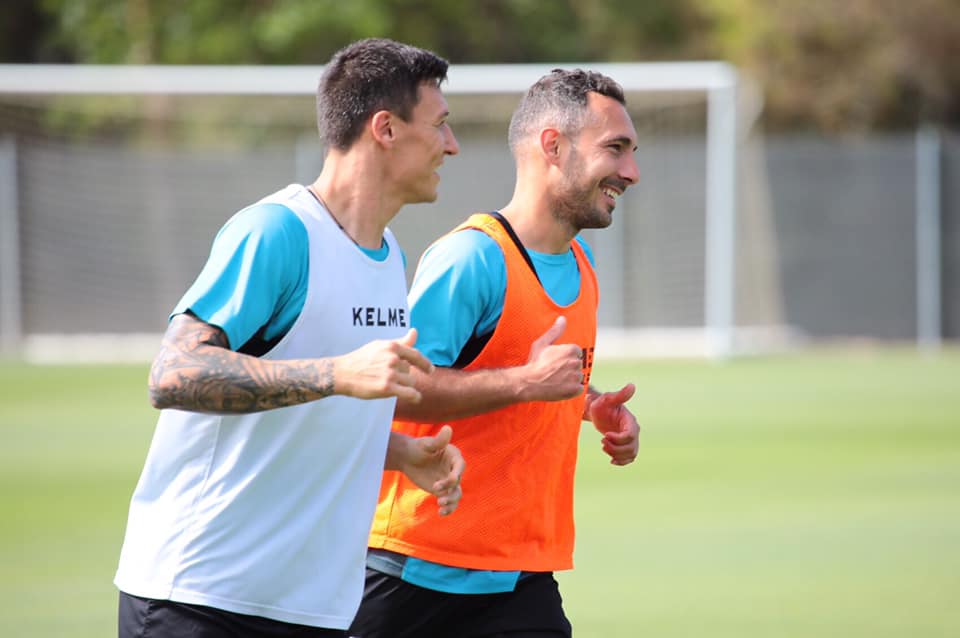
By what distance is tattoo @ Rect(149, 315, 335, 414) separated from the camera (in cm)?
304

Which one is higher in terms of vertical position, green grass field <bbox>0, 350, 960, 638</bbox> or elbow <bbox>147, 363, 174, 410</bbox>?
elbow <bbox>147, 363, 174, 410</bbox>

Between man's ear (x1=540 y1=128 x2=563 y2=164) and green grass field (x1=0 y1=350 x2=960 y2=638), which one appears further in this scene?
green grass field (x1=0 y1=350 x2=960 y2=638)

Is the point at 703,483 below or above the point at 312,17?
below

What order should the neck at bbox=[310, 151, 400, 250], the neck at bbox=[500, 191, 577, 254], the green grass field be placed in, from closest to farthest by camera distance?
the neck at bbox=[310, 151, 400, 250], the neck at bbox=[500, 191, 577, 254], the green grass field

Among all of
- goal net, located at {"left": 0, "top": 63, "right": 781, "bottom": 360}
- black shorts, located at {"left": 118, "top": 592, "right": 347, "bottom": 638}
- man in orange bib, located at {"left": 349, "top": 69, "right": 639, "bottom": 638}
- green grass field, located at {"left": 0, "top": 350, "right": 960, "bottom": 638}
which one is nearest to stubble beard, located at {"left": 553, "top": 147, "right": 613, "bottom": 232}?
man in orange bib, located at {"left": 349, "top": 69, "right": 639, "bottom": 638}

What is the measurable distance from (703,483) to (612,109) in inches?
258

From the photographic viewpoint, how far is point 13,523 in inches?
358

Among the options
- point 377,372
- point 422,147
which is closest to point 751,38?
point 422,147

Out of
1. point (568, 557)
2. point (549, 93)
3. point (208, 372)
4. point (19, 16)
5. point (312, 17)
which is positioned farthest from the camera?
point (19, 16)

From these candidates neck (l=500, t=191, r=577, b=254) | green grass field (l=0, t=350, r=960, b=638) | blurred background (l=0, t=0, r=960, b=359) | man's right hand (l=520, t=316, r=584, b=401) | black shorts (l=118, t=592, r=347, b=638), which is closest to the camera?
black shorts (l=118, t=592, r=347, b=638)

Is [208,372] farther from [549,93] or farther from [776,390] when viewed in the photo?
[776,390]

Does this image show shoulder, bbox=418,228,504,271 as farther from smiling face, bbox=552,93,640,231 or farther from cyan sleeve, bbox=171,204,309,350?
cyan sleeve, bbox=171,204,309,350

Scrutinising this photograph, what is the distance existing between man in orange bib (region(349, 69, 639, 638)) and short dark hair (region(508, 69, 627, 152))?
394mm

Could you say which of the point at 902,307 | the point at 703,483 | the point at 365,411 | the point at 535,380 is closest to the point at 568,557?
the point at 535,380
